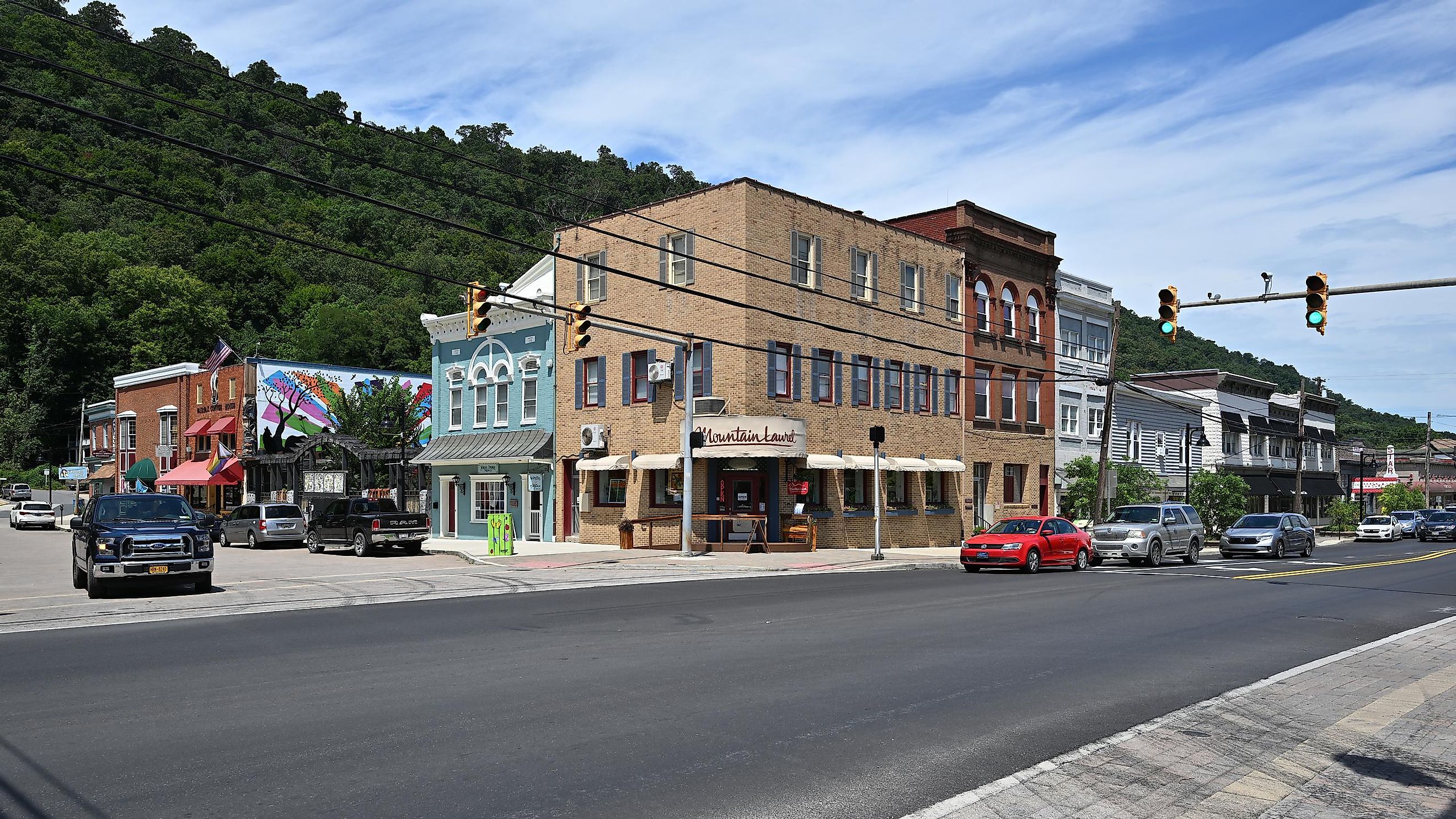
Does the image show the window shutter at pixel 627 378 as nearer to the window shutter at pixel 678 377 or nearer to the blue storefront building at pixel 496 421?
the window shutter at pixel 678 377

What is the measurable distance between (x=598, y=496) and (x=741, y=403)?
7.16 metres

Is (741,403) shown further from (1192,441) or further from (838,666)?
(1192,441)

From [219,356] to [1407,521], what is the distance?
7006cm

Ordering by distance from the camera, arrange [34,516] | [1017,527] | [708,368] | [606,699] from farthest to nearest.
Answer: [34,516]
[708,368]
[1017,527]
[606,699]

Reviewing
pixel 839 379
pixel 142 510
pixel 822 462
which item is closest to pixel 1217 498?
pixel 839 379

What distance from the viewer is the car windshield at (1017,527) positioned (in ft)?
90.7

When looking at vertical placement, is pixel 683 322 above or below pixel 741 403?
above

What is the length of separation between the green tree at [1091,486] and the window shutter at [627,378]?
64.2 ft

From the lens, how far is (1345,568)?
30.0 meters

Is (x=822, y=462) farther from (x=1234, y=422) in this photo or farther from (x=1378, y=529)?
(x=1234, y=422)

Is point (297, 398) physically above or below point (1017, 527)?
above

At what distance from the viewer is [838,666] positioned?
1158 centimetres

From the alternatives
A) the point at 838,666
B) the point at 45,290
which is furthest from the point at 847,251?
the point at 45,290

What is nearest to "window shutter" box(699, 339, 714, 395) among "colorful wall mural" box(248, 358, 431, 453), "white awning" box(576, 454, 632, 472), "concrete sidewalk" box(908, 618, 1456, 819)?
"white awning" box(576, 454, 632, 472)
